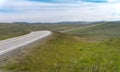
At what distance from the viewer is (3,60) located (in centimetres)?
2100

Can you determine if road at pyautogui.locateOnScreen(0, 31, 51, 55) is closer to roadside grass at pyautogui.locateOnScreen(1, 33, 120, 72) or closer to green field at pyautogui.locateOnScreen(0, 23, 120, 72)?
green field at pyautogui.locateOnScreen(0, 23, 120, 72)

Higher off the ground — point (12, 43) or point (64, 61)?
point (64, 61)

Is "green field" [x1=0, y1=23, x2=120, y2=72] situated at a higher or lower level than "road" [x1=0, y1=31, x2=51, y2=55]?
higher

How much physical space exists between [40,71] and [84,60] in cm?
723

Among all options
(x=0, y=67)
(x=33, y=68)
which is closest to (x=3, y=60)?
(x=0, y=67)

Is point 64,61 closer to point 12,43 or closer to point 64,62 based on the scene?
point 64,62

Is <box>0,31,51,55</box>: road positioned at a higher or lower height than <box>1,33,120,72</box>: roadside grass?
lower

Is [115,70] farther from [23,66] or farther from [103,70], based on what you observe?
[23,66]

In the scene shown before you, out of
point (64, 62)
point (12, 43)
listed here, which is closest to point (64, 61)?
point (64, 62)

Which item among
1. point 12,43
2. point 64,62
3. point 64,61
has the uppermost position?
point 64,62

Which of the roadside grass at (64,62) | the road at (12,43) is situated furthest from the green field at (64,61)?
the road at (12,43)

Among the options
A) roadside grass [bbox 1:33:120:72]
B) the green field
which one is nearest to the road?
the green field

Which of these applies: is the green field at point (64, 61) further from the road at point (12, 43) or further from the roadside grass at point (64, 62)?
the road at point (12, 43)

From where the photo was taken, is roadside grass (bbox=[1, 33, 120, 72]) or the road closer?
roadside grass (bbox=[1, 33, 120, 72])
